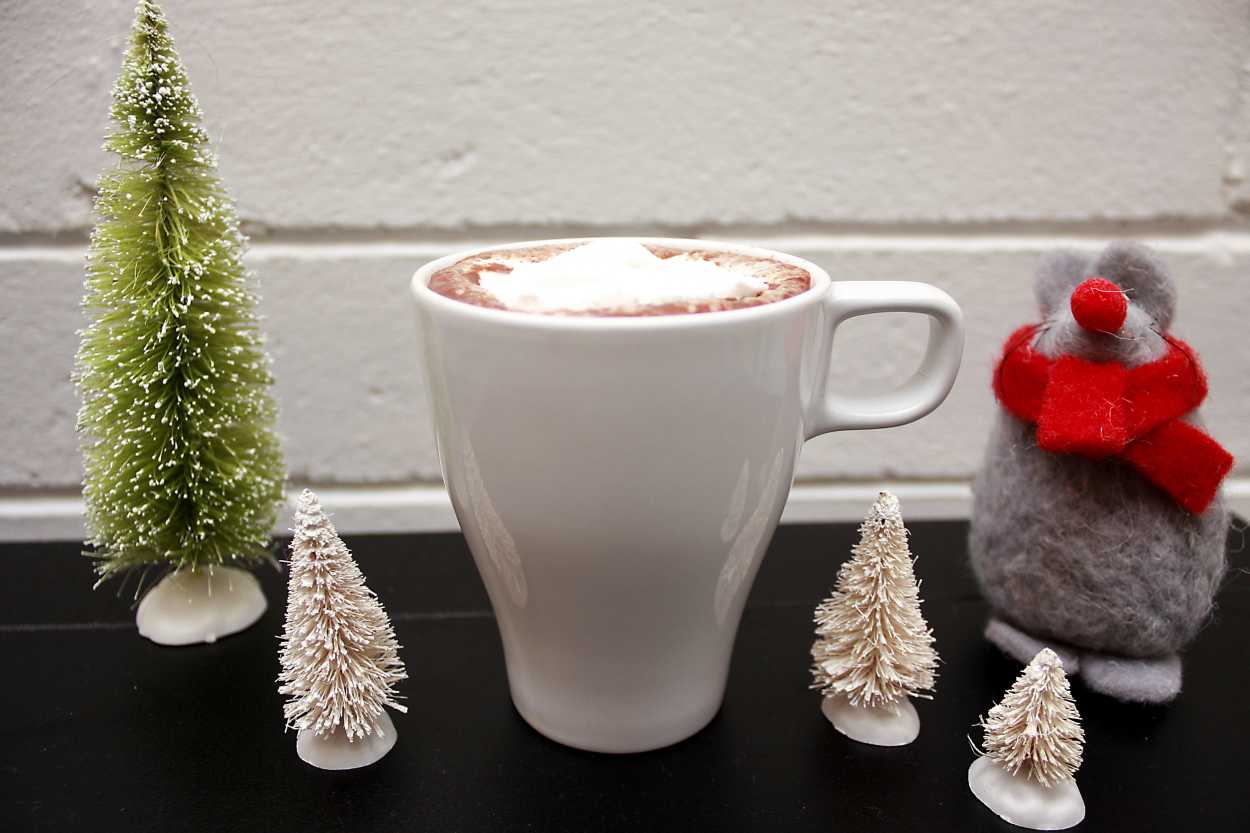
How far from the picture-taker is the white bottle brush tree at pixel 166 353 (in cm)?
46

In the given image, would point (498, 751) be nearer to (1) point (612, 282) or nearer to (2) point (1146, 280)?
(1) point (612, 282)

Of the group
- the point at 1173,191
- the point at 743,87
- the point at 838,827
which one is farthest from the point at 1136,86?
the point at 838,827

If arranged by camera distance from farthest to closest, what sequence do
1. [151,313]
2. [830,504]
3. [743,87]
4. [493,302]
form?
[830,504]
[743,87]
[151,313]
[493,302]

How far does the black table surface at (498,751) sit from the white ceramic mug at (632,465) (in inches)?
1.1

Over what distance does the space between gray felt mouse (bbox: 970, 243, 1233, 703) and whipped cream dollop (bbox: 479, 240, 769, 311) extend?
0.14 metres

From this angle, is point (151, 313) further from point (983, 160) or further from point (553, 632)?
point (983, 160)

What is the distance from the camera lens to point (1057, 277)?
46 centimetres

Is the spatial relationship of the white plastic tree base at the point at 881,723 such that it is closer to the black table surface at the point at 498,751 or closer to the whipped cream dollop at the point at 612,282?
the black table surface at the point at 498,751

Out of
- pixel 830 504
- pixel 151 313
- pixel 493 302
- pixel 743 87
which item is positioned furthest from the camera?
pixel 830 504

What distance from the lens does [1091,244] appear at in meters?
0.69

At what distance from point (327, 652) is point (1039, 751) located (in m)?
0.28

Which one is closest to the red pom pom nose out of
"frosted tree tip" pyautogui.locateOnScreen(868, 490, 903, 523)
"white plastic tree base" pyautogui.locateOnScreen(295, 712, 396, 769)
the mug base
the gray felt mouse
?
the gray felt mouse

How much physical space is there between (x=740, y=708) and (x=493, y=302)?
0.74 ft

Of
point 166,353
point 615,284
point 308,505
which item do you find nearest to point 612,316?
point 615,284
